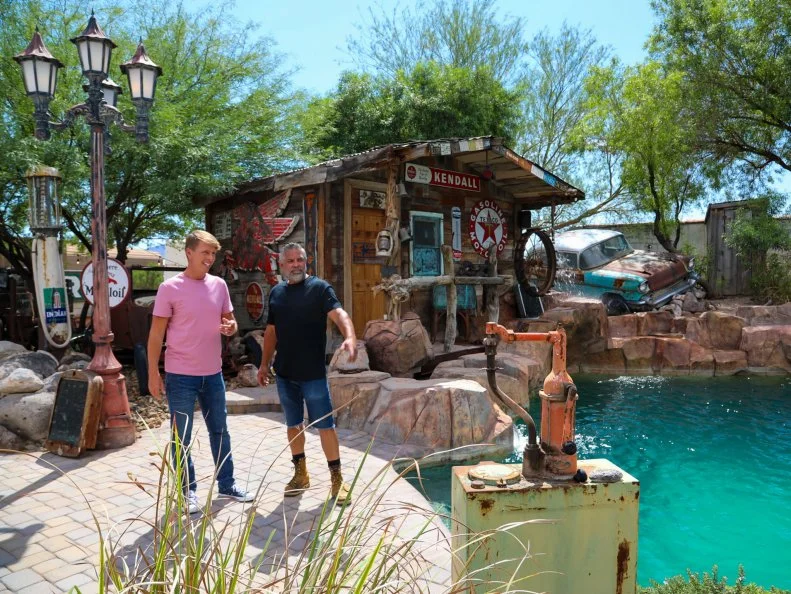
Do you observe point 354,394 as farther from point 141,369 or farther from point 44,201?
point 44,201

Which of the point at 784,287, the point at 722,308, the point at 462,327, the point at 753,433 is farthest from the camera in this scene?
the point at 784,287

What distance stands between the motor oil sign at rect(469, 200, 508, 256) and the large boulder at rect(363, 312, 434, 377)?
381 cm

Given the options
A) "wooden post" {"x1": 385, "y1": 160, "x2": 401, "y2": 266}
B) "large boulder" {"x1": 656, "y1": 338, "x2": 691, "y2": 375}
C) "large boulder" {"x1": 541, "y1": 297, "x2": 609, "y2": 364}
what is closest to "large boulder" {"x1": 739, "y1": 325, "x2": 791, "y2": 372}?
"large boulder" {"x1": 656, "y1": 338, "x2": 691, "y2": 375}

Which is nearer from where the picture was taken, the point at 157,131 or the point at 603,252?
the point at 157,131

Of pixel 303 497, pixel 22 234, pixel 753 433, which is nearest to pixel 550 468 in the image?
pixel 303 497

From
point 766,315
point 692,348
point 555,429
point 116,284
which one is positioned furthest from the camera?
point 766,315

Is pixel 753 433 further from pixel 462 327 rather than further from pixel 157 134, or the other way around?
pixel 157 134

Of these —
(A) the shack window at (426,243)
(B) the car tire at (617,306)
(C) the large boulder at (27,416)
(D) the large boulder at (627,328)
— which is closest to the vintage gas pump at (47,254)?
(C) the large boulder at (27,416)

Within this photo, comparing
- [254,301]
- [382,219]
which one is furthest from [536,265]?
[254,301]

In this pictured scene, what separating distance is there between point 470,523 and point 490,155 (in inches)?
346

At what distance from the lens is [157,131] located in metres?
8.96

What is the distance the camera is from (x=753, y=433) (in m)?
7.73

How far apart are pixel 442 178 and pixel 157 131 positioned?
15.2ft

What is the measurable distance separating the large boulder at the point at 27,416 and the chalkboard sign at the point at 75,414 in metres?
0.37
